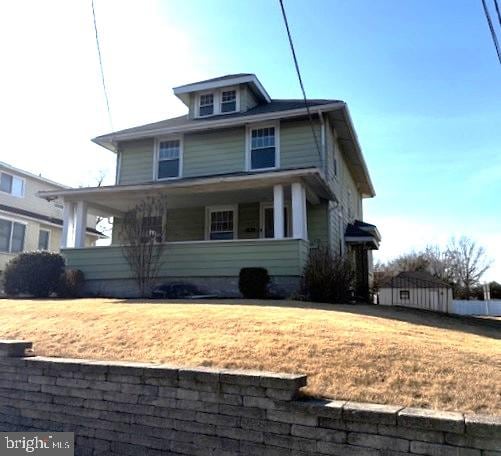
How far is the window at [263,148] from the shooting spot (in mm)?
16516

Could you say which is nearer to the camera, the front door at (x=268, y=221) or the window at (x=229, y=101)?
the front door at (x=268, y=221)

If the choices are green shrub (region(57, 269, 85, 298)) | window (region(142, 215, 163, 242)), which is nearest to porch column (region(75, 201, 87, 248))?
green shrub (region(57, 269, 85, 298))

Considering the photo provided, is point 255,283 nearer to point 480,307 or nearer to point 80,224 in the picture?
point 80,224

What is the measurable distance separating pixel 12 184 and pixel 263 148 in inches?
606

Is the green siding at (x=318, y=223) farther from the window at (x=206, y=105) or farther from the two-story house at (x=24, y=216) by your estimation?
the two-story house at (x=24, y=216)

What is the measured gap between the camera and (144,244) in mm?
13781

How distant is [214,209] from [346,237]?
206 inches

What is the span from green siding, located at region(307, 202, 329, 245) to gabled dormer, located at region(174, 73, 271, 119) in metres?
4.79

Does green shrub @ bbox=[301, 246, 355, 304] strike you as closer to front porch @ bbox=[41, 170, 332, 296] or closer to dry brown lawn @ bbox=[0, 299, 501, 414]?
front porch @ bbox=[41, 170, 332, 296]

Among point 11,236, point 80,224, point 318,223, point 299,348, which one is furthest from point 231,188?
point 11,236

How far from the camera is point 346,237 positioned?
18953 mm

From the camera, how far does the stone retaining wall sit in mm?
3779

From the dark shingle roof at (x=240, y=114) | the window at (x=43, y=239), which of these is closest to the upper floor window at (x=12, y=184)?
the window at (x=43, y=239)

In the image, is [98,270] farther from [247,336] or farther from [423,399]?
[423,399]
